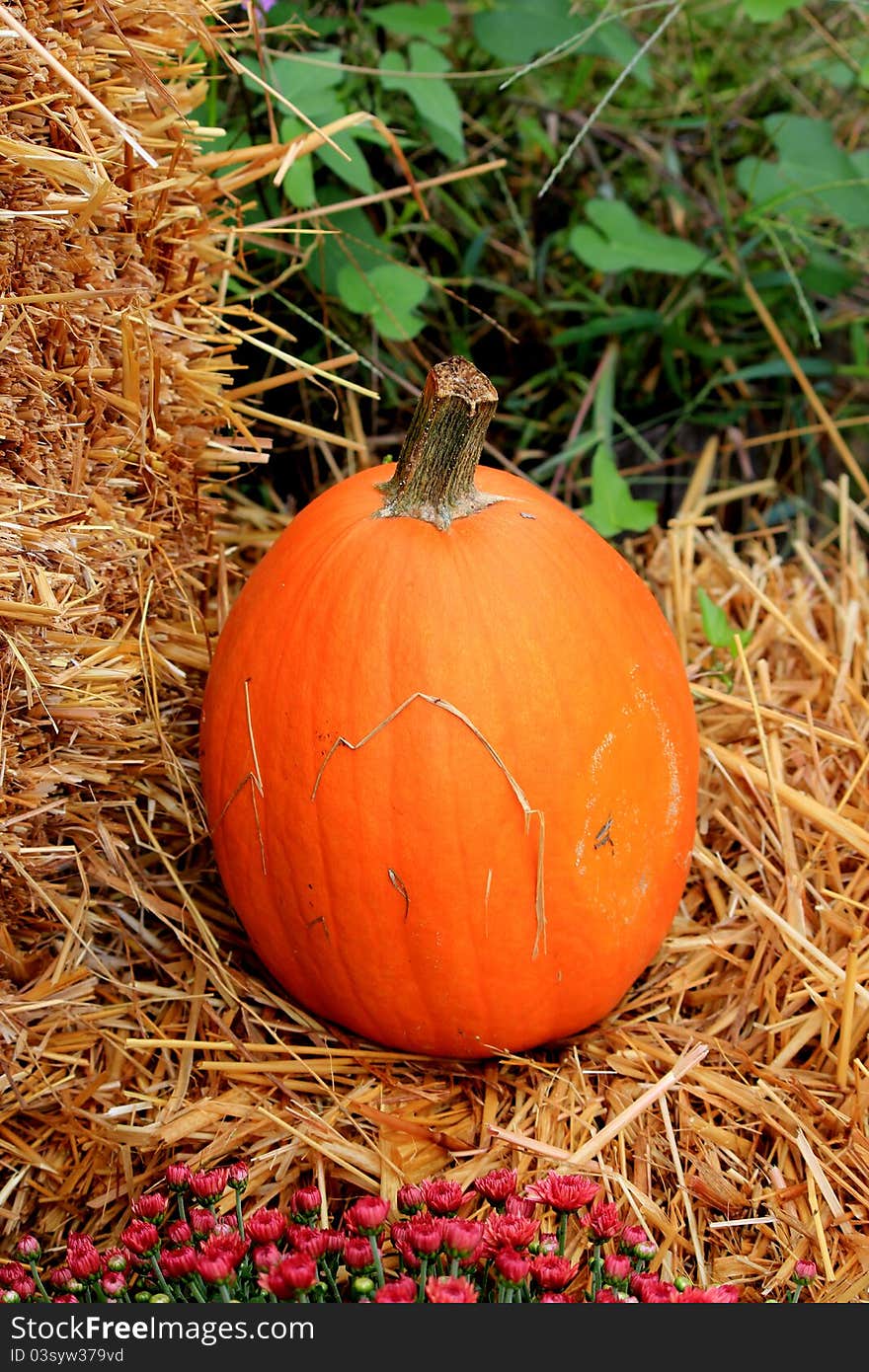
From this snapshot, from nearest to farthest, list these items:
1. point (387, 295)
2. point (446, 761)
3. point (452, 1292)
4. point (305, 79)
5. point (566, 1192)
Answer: point (452, 1292), point (566, 1192), point (446, 761), point (305, 79), point (387, 295)

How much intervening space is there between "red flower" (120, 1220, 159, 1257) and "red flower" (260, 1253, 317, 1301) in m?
0.16

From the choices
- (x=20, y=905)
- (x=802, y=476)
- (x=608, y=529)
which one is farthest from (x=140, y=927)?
(x=802, y=476)

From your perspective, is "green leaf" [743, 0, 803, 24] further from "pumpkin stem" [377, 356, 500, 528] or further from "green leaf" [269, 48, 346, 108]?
"pumpkin stem" [377, 356, 500, 528]

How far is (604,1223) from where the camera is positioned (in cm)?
110

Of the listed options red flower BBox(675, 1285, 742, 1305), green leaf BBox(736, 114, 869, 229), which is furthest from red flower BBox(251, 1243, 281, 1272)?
green leaf BBox(736, 114, 869, 229)

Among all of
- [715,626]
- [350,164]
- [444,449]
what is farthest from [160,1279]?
[350,164]

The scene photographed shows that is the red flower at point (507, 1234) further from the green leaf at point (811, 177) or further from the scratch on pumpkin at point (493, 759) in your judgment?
the green leaf at point (811, 177)

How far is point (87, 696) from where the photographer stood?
141 cm

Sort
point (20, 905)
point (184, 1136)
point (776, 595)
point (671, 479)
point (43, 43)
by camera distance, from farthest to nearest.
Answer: point (671, 479) < point (776, 595) < point (20, 905) < point (184, 1136) < point (43, 43)

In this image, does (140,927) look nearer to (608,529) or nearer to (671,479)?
(608,529)

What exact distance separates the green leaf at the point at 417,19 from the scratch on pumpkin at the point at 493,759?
4.23ft

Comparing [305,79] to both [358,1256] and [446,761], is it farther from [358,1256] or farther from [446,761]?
[358,1256]

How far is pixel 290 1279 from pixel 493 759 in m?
0.54

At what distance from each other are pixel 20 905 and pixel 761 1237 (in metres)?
0.91
